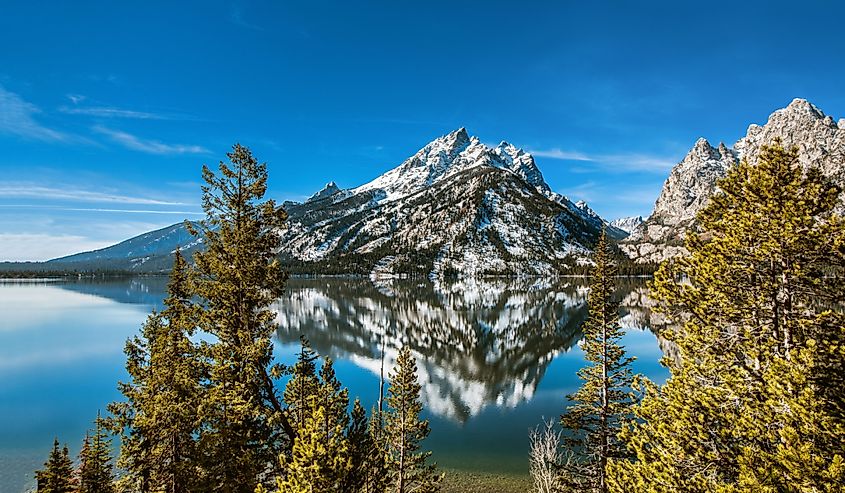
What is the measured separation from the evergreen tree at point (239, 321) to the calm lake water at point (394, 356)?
2767 centimetres

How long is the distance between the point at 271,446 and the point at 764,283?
1774 cm

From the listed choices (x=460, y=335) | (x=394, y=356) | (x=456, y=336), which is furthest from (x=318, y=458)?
(x=460, y=335)

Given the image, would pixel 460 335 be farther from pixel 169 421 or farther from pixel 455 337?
pixel 169 421

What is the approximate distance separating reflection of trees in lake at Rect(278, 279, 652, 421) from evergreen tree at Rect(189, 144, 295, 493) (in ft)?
136

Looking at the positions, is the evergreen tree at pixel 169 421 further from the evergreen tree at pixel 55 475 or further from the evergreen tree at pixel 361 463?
the evergreen tree at pixel 361 463

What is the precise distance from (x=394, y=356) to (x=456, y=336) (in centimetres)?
2378

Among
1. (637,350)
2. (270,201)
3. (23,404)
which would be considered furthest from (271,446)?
(637,350)

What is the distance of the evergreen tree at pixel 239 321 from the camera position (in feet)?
52.5

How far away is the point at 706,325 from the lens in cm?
1223

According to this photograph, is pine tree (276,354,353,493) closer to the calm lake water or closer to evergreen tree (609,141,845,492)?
evergreen tree (609,141,845,492)

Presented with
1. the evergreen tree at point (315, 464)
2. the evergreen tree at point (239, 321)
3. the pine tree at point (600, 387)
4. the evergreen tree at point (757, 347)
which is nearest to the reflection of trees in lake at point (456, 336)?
the pine tree at point (600, 387)

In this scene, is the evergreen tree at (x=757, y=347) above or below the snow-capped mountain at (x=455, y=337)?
above

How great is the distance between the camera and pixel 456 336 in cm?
11488

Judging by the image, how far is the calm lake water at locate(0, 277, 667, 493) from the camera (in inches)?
1809
